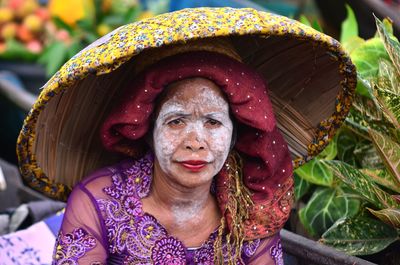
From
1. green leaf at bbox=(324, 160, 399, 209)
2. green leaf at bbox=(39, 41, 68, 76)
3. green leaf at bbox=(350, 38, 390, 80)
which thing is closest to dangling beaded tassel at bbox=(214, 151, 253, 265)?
A: green leaf at bbox=(324, 160, 399, 209)

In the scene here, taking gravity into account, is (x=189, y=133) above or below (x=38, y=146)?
above

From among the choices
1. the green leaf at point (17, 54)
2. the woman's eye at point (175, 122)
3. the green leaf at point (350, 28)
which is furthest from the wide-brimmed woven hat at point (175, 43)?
the green leaf at point (17, 54)

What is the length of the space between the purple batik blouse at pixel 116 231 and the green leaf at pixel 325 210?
65cm

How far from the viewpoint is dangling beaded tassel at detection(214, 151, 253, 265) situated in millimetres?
2332

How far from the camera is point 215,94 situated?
221cm

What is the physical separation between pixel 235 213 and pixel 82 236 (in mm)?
427

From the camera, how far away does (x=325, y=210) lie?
9.63 ft

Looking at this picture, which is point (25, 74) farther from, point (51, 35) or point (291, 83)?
point (291, 83)

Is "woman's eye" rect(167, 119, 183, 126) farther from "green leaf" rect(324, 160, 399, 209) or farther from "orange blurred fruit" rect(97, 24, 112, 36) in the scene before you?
"orange blurred fruit" rect(97, 24, 112, 36)

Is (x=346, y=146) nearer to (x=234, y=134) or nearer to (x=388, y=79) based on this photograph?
(x=388, y=79)

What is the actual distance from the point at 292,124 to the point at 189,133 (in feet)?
1.59

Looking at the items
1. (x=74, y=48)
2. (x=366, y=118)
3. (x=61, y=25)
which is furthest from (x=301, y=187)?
(x=61, y=25)

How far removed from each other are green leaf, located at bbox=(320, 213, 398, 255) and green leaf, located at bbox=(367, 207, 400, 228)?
94 mm

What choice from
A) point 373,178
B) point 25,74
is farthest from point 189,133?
point 25,74
